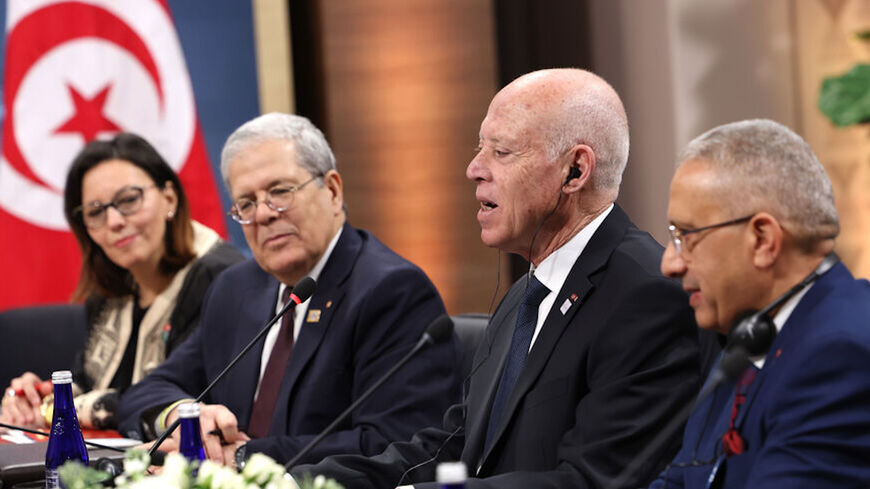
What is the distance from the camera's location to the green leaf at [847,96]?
5.03 metres

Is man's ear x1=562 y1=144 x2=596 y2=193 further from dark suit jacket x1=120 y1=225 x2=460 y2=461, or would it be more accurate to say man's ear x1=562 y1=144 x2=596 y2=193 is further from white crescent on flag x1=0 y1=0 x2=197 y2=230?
white crescent on flag x1=0 y1=0 x2=197 y2=230

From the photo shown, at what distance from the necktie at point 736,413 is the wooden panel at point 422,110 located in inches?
134

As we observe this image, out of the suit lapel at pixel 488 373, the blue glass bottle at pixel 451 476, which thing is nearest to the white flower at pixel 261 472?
the blue glass bottle at pixel 451 476

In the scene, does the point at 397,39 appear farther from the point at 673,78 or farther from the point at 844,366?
the point at 844,366

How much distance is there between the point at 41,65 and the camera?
5051 mm

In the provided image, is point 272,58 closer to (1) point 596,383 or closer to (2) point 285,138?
(2) point 285,138

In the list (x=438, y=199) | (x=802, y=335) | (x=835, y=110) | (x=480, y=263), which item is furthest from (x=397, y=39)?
(x=802, y=335)

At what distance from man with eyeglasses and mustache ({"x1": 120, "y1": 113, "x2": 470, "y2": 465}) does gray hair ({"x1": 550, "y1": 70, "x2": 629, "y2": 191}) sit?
2.14 ft

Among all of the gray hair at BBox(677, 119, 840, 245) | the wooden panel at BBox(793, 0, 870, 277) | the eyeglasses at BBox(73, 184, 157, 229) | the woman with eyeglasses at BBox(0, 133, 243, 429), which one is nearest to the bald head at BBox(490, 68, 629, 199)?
the gray hair at BBox(677, 119, 840, 245)

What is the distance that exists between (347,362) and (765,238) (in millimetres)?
1447

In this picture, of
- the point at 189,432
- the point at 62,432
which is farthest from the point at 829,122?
the point at 189,432

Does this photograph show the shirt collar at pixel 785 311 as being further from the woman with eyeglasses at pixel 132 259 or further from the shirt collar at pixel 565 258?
the woman with eyeglasses at pixel 132 259

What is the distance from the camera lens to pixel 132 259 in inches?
153

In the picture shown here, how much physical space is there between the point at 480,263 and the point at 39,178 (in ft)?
6.73
